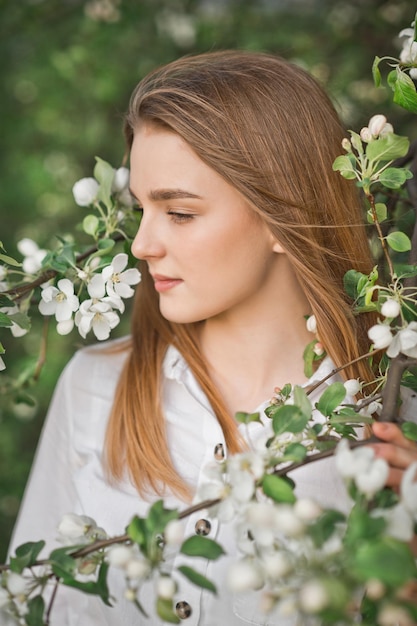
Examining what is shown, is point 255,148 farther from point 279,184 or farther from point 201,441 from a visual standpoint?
point 201,441

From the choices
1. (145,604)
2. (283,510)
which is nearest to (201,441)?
(145,604)

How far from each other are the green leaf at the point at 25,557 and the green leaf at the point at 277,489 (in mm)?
316

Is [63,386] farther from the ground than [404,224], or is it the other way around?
[404,224]

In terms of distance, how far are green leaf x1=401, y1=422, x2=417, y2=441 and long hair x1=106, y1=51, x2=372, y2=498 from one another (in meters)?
0.54

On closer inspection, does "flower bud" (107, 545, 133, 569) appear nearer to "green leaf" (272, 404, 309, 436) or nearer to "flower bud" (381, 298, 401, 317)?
"green leaf" (272, 404, 309, 436)

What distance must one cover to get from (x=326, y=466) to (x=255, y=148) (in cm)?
61

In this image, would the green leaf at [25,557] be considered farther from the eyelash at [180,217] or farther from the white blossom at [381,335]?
the eyelash at [180,217]

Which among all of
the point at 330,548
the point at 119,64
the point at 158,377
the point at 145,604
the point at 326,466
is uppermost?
the point at 119,64

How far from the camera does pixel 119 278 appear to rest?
1261mm

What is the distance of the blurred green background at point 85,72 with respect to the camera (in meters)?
2.64

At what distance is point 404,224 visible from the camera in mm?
1485

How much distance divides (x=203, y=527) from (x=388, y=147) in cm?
73

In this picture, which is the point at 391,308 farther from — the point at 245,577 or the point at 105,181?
the point at 105,181

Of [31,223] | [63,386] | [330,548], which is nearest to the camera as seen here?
[330,548]
